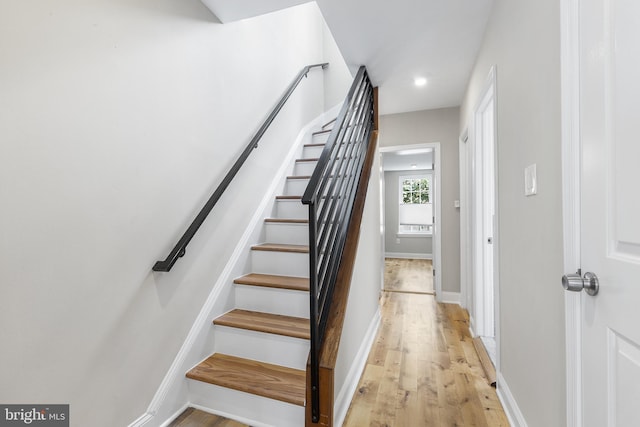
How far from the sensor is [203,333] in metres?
1.74

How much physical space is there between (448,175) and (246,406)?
10.8 ft

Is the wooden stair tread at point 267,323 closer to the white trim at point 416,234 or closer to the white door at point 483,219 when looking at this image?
the white door at point 483,219

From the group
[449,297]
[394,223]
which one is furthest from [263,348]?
[394,223]

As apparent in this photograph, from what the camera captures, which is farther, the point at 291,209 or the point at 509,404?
the point at 291,209

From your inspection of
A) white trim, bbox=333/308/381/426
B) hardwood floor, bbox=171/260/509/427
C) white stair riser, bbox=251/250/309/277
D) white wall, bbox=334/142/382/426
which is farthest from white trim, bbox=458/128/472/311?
white stair riser, bbox=251/250/309/277

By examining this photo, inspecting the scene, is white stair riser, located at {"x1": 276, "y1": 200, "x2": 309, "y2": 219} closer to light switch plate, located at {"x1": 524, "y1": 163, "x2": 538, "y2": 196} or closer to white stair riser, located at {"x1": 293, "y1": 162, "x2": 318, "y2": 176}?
white stair riser, located at {"x1": 293, "y1": 162, "x2": 318, "y2": 176}

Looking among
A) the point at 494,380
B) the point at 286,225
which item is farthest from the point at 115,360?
the point at 494,380

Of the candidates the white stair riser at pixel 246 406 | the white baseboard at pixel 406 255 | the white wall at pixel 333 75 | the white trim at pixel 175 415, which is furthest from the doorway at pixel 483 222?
the white baseboard at pixel 406 255

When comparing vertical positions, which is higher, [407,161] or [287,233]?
[407,161]

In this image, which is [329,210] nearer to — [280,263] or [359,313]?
[280,263]

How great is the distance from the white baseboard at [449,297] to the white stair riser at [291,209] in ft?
7.35

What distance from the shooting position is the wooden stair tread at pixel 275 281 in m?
1.83

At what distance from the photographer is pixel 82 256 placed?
1152mm

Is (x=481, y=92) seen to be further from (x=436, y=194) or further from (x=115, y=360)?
(x=115, y=360)
